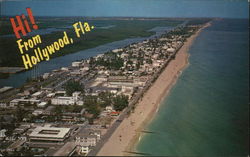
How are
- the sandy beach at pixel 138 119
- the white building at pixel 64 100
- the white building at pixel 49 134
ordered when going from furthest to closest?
the white building at pixel 64 100 < the white building at pixel 49 134 < the sandy beach at pixel 138 119

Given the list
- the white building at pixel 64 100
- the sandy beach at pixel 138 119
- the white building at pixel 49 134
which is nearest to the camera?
the sandy beach at pixel 138 119

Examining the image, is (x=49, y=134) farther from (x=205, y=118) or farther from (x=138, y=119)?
(x=205, y=118)

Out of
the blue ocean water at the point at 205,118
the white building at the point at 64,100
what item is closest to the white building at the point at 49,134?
the blue ocean water at the point at 205,118

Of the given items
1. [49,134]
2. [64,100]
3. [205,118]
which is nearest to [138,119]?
[205,118]

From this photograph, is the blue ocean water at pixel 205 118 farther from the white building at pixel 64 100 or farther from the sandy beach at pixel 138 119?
the white building at pixel 64 100

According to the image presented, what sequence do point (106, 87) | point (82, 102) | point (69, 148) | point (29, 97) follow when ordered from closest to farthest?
point (69, 148), point (82, 102), point (29, 97), point (106, 87)

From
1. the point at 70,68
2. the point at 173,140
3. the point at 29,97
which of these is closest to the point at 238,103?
the point at 173,140

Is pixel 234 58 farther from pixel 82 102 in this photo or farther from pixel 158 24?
pixel 158 24
